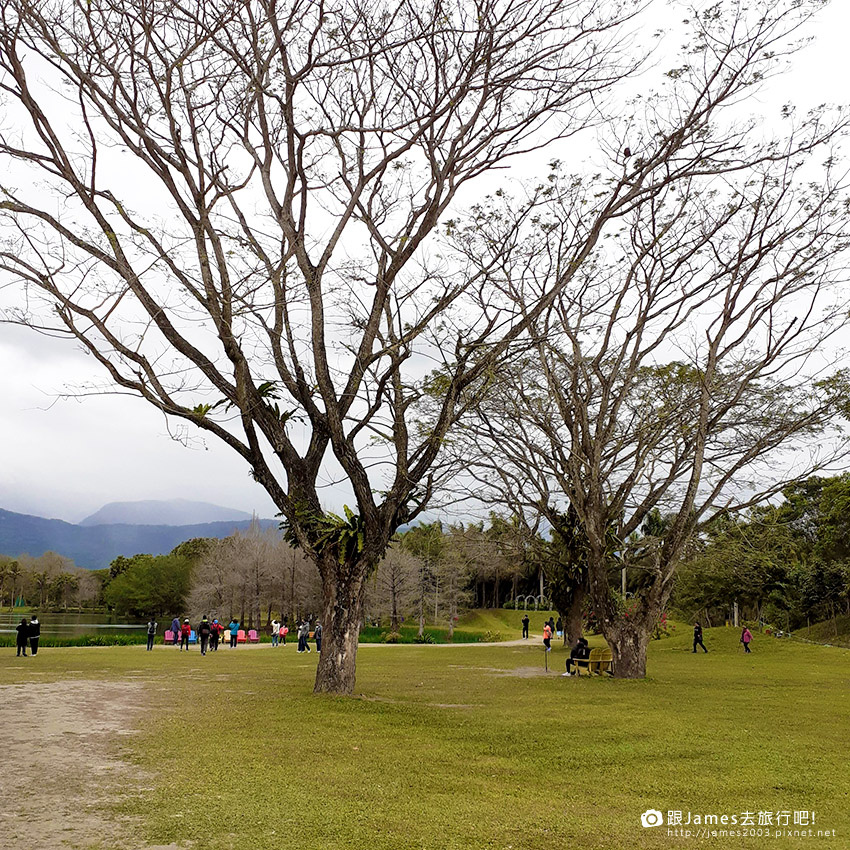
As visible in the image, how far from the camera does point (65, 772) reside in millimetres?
7090

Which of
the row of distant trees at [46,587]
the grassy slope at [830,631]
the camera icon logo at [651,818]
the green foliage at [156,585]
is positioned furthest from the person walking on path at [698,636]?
the row of distant trees at [46,587]

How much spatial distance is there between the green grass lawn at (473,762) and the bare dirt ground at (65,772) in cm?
24

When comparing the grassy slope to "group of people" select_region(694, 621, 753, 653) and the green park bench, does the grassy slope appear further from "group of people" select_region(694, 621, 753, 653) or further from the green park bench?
the green park bench

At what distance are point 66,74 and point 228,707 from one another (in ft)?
32.4

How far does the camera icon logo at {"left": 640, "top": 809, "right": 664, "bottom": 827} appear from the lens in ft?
19.3

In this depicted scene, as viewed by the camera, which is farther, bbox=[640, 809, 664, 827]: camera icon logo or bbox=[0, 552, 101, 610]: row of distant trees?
bbox=[0, 552, 101, 610]: row of distant trees

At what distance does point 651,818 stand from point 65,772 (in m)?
5.28

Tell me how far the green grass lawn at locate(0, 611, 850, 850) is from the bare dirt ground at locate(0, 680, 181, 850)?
0.24 meters

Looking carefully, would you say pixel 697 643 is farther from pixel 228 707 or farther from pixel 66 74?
pixel 66 74

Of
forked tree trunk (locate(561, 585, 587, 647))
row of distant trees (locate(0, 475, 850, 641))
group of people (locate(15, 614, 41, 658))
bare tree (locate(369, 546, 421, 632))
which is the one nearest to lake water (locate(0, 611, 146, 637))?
row of distant trees (locate(0, 475, 850, 641))

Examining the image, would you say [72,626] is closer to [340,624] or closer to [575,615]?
[575,615]

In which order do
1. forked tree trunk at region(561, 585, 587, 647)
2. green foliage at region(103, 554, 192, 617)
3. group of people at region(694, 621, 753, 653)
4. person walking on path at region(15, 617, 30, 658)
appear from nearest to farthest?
person walking on path at region(15, 617, 30, 658) < forked tree trunk at region(561, 585, 587, 647) < group of people at region(694, 621, 753, 653) < green foliage at region(103, 554, 192, 617)

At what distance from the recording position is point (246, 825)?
219 inches

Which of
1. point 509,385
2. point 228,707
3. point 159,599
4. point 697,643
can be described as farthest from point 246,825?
point 159,599
